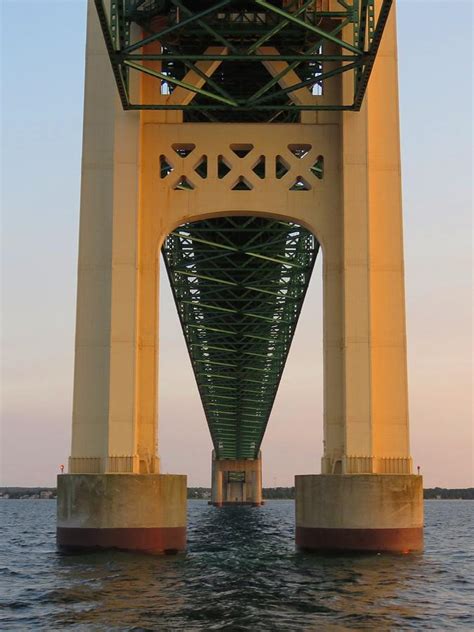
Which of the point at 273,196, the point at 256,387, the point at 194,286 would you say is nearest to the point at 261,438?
the point at 256,387

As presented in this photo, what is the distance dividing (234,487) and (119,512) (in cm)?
11027

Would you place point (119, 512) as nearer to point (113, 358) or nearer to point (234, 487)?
point (113, 358)

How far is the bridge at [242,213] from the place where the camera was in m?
25.5

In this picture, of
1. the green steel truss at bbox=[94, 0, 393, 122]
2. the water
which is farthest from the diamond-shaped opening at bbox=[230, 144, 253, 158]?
the water

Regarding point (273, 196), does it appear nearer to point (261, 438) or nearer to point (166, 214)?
point (166, 214)

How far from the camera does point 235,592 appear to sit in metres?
20.0

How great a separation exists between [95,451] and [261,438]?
8737 centimetres

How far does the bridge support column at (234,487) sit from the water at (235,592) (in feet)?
322

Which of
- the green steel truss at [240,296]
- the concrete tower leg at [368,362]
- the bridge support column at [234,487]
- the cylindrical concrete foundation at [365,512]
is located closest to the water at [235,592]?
the cylindrical concrete foundation at [365,512]

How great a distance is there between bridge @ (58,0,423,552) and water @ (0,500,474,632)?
3.88 feet

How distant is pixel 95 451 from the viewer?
2691cm

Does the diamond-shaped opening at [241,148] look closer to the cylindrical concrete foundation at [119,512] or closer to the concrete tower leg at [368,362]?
the concrete tower leg at [368,362]

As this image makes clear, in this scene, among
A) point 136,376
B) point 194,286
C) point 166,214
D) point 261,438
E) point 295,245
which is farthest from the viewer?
point 261,438

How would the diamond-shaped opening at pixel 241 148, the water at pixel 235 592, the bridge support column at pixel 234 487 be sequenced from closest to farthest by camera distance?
the water at pixel 235 592 < the diamond-shaped opening at pixel 241 148 < the bridge support column at pixel 234 487
